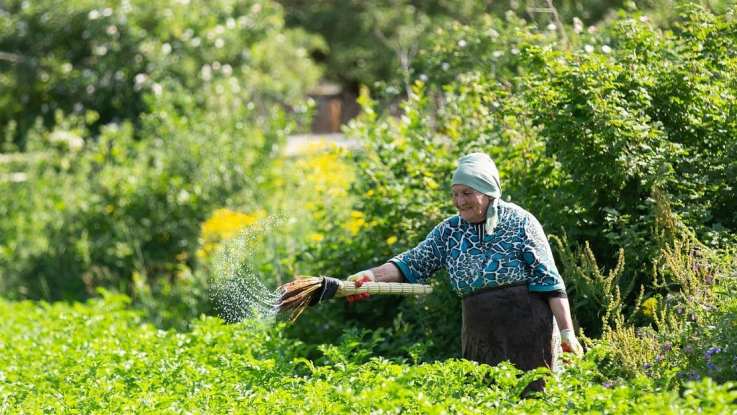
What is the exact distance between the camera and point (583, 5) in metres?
13.6

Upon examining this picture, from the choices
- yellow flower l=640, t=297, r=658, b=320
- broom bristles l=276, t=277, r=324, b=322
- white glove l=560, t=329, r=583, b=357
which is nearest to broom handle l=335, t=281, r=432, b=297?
broom bristles l=276, t=277, r=324, b=322

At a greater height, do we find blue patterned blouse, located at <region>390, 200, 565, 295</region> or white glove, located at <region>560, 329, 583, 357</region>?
blue patterned blouse, located at <region>390, 200, 565, 295</region>

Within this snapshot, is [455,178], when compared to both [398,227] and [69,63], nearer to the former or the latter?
[398,227]

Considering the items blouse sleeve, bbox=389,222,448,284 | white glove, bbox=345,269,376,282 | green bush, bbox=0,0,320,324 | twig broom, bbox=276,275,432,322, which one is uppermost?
blouse sleeve, bbox=389,222,448,284

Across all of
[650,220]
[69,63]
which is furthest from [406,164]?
[69,63]

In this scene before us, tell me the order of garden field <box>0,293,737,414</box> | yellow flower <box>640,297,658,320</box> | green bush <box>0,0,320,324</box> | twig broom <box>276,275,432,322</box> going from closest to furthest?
garden field <box>0,293,737,414</box> → twig broom <box>276,275,432,322</box> → yellow flower <box>640,297,658,320</box> → green bush <box>0,0,320,324</box>

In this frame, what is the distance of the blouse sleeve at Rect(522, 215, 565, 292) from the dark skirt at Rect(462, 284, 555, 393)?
68 mm

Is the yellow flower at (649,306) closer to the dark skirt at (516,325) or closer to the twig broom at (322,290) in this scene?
the dark skirt at (516,325)

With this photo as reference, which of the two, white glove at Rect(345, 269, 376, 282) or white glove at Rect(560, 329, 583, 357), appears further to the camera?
white glove at Rect(345, 269, 376, 282)

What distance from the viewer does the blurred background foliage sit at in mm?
5121

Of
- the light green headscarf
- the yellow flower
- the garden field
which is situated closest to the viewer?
the garden field

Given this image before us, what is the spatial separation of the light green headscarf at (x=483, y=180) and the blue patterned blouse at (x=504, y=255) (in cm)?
5

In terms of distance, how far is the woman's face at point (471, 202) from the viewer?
14.2 feet

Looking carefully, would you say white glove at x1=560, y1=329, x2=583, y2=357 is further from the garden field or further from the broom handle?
the broom handle
